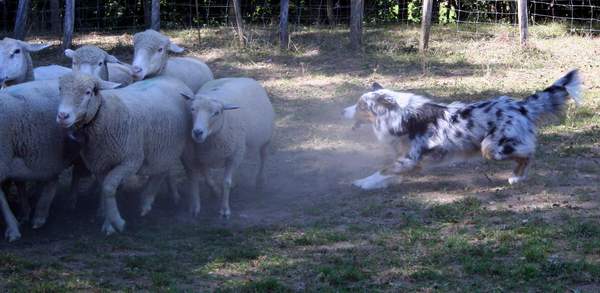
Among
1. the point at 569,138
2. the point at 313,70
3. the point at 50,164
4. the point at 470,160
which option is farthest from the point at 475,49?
A: the point at 50,164

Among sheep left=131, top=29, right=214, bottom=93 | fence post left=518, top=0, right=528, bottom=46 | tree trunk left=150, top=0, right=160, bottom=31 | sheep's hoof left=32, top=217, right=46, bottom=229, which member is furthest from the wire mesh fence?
sheep's hoof left=32, top=217, right=46, bottom=229

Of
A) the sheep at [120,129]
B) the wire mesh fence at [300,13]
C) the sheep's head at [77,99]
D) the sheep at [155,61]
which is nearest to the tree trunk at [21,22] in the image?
the wire mesh fence at [300,13]

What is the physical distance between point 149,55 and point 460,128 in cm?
311

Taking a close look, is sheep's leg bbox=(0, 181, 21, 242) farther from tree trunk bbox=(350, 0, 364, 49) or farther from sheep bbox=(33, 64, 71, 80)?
tree trunk bbox=(350, 0, 364, 49)

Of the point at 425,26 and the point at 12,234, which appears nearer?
the point at 12,234

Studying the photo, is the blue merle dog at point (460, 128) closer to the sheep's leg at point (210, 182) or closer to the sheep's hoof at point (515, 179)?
the sheep's hoof at point (515, 179)

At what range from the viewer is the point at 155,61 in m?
8.71

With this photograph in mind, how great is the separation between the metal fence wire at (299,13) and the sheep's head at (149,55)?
7.96m

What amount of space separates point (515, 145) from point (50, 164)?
4112 millimetres

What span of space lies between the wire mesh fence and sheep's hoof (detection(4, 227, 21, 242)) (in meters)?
10.1

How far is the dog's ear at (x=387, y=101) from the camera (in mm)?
8555

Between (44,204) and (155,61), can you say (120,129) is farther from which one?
(155,61)

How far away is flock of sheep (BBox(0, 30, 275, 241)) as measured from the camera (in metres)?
7.05

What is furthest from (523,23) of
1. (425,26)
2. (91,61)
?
(91,61)
